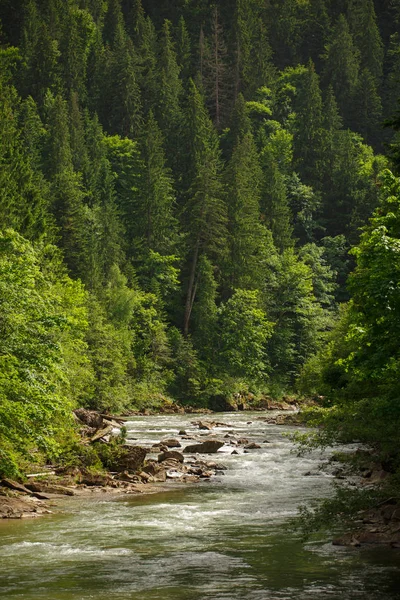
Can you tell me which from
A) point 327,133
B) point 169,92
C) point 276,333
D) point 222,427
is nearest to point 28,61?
point 169,92

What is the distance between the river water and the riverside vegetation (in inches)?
121

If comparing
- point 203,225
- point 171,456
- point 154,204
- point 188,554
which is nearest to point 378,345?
point 188,554

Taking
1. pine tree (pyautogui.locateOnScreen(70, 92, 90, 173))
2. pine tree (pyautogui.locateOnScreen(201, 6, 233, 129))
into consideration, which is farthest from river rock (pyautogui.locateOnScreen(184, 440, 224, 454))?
pine tree (pyautogui.locateOnScreen(201, 6, 233, 129))

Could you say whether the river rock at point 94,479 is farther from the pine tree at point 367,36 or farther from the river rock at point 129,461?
the pine tree at point 367,36

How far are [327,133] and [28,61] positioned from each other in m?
46.5

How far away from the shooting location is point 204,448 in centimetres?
4322

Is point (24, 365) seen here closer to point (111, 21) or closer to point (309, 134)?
point (309, 134)

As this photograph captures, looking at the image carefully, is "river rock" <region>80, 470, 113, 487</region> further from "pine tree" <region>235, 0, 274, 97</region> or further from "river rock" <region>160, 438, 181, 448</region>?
"pine tree" <region>235, 0, 274, 97</region>

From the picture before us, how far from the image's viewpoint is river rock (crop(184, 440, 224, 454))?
140 feet

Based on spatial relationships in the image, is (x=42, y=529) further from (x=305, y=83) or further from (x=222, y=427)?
(x=305, y=83)

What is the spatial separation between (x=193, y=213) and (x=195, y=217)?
77cm

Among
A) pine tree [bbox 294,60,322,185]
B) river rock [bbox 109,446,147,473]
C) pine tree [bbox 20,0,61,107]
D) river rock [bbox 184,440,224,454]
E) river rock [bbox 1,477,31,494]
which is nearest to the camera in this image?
river rock [bbox 1,477,31,494]

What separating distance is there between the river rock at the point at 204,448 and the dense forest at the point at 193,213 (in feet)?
21.7

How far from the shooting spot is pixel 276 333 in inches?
3679
